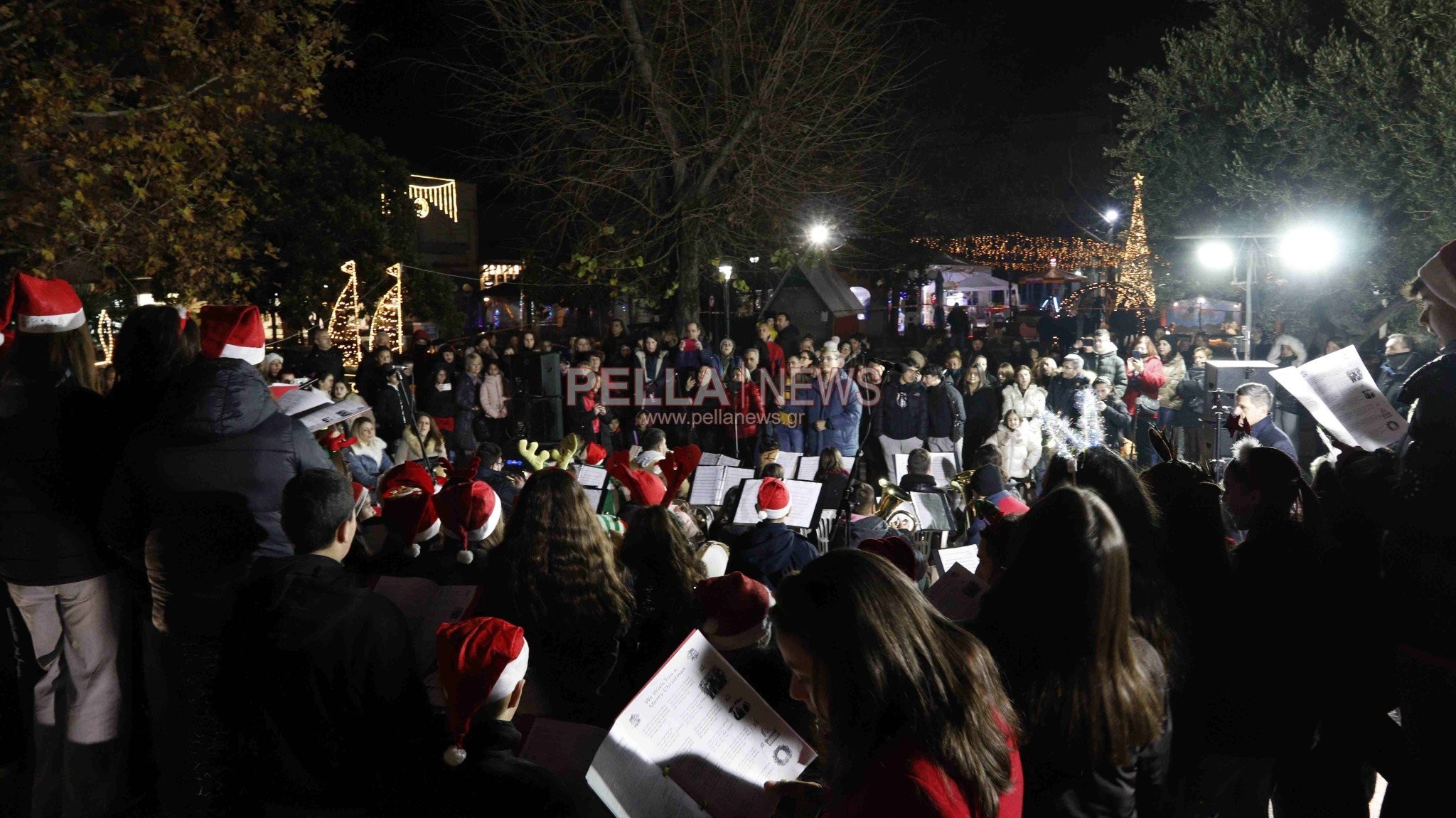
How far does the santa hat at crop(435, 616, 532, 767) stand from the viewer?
2.37 m

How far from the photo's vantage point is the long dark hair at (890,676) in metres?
1.82

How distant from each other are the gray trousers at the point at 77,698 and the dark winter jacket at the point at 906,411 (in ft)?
28.4

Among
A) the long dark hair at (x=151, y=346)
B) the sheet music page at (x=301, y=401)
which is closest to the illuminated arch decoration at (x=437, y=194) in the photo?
the sheet music page at (x=301, y=401)

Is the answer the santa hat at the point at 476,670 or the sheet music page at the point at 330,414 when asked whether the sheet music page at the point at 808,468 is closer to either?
the sheet music page at the point at 330,414

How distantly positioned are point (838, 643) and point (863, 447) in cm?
1003

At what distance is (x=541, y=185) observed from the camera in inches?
689

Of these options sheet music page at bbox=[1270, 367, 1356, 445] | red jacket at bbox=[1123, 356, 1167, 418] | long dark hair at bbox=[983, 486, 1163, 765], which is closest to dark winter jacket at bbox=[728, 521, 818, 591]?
sheet music page at bbox=[1270, 367, 1356, 445]

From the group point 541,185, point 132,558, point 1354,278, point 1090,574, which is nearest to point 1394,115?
point 1354,278

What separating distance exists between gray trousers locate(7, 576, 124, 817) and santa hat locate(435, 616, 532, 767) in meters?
2.49

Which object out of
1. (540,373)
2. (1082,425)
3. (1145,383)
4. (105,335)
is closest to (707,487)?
(1082,425)

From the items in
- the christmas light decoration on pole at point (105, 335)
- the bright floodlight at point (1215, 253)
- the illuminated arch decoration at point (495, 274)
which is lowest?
the christmas light decoration on pole at point (105, 335)

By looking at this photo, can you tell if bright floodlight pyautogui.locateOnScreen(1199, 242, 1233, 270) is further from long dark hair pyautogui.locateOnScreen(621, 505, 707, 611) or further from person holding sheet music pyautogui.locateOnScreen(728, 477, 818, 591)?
long dark hair pyautogui.locateOnScreen(621, 505, 707, 611)

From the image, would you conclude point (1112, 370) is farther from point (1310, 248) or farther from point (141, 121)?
point (141, 121)

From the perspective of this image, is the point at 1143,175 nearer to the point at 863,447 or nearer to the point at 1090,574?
the point at 863,447
